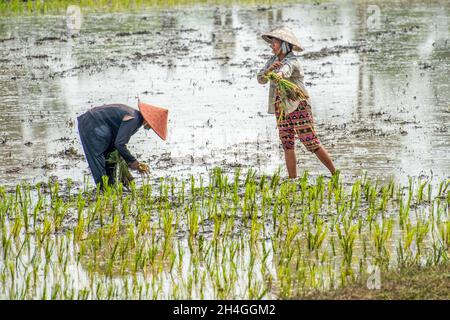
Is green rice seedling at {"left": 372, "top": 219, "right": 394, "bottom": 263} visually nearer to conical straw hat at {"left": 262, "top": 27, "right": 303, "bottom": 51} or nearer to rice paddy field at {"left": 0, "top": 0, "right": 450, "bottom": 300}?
rice paddy field at {"left": 0, "top": 0, "right": 450, "bottom": 300}

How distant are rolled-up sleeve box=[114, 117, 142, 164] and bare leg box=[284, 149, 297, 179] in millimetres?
1277

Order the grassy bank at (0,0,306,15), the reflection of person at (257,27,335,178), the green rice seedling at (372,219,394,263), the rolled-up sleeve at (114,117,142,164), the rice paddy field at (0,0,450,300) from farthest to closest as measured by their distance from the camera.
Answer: the grassy bank at (0,0,306,15) < the reflection of person at (257,27,335,178) < the rolled-up sleeve at (114,117,142,164) < the green rice seedling at (372,219,394,263) < the rice paddy field at (0,0,450,300)

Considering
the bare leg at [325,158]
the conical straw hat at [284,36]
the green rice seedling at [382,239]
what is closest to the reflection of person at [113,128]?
the conical straw hat at [284,36]

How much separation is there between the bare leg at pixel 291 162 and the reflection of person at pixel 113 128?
1096 mm

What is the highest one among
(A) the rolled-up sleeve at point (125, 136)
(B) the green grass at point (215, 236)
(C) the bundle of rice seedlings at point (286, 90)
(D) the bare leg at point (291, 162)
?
(C) the bundle of rice seedlings at point (286, 90)

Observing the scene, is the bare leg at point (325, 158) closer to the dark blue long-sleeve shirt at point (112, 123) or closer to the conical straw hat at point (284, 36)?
the conical straw hat at point (284, 36)

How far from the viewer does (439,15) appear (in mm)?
18297

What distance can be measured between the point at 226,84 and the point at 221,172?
4.48 metres

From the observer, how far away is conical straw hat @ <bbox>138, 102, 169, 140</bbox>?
7.64 meters

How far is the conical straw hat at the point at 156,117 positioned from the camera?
7.64m

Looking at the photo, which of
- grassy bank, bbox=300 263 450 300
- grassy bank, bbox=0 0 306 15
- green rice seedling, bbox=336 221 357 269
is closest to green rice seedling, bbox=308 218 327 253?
green rice seedling, bbox=336 221 357 269

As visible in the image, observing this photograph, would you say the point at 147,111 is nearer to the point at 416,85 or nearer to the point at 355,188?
the point at 355,188
